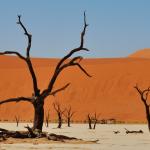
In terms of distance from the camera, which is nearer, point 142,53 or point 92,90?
point 92,90

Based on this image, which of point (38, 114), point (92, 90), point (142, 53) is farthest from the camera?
point (142, 53)

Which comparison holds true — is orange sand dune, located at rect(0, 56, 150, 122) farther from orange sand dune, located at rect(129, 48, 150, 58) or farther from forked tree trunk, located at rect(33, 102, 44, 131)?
forked tree trunk, located at rect(33, 102, 44, 131)

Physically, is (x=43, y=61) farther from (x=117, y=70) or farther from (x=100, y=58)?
(x=117, y=70)

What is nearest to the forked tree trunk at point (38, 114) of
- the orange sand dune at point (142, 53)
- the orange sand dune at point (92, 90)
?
the orange sand dune at point (92, 90)

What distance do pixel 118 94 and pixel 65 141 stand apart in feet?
233

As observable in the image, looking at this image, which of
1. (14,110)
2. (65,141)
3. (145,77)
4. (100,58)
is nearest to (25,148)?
(65,141)

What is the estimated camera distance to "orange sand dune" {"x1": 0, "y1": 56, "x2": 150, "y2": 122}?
83188mm

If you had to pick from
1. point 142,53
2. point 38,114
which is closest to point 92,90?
point 38,114

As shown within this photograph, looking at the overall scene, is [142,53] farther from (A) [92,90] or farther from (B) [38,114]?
(B) [38,114]

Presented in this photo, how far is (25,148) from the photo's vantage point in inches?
694

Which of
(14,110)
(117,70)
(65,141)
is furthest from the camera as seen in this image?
(117,70)

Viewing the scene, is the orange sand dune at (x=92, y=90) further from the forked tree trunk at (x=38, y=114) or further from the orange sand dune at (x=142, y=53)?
the forked tree trunk at (x=38, y=114)

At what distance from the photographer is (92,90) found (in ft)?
311

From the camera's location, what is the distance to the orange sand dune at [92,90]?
8319 centimetres
